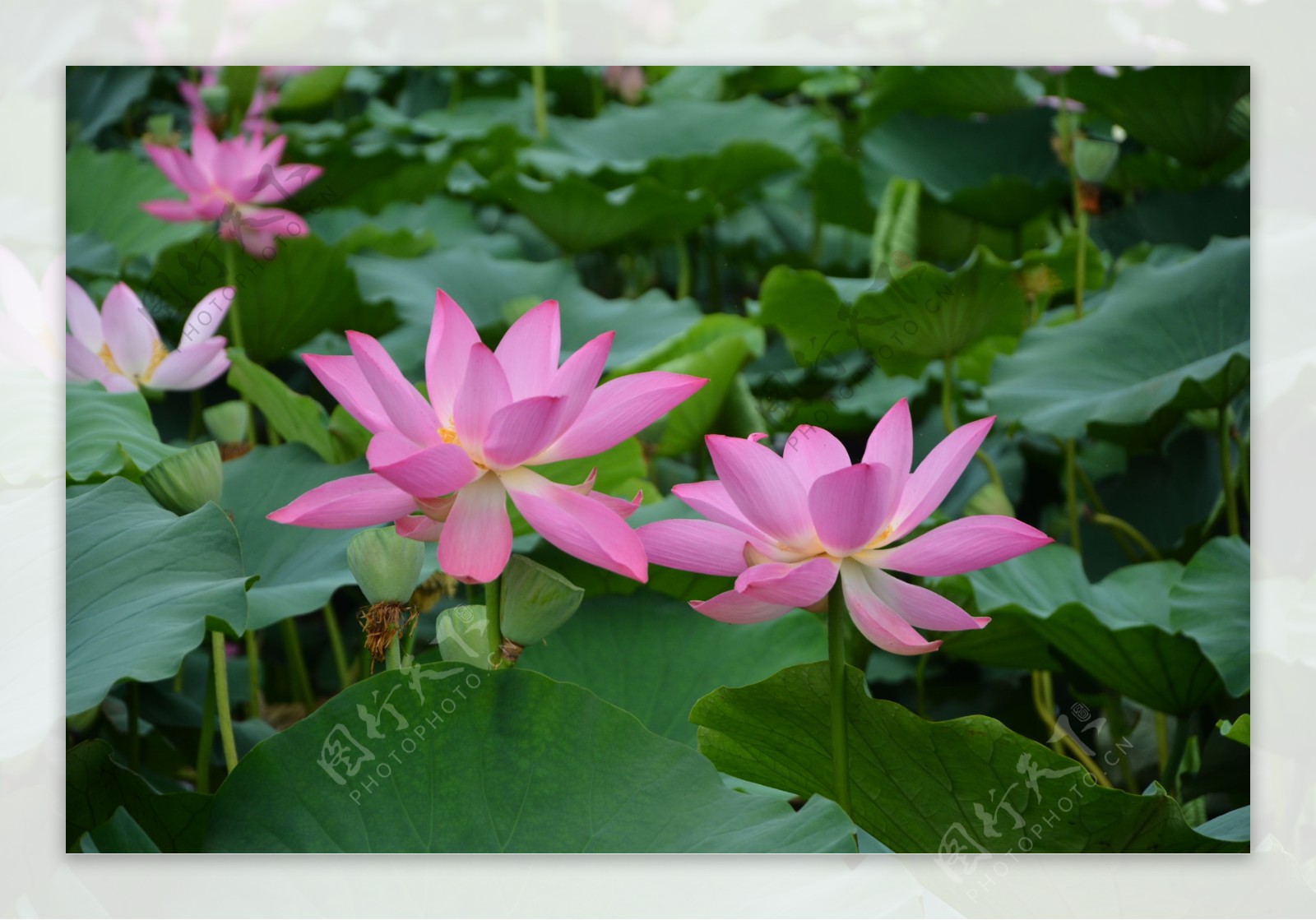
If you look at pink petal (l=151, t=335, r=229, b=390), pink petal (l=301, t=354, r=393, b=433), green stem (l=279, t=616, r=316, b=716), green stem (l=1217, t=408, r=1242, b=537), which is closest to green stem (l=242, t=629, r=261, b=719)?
green stem (l=279, t=616, r=316, b=716)

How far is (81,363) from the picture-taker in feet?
3.46

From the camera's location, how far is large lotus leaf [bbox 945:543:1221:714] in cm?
100

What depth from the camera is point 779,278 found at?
1.33 metres

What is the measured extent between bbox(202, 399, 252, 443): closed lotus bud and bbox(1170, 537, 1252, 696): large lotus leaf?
2.92 feet

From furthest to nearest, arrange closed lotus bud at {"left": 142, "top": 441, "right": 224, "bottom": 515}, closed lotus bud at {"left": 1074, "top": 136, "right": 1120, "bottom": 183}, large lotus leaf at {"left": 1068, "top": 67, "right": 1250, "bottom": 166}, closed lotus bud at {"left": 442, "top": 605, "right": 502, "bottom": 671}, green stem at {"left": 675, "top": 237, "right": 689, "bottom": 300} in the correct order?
green stem at {"left": 675, "top": 237, "right": 689, "bottom": 300} → closed lotus bud at {"left": 1074, "top": 136, "right": 1120, "bottom": 183} → large lotus leaf at {"left": 1068, "top": 67, "right": 1250, "bottom": 166} → closed lotus bud at {"left": 142, "top": 441, "right": 224, "bottom": 515} → closed lotus bud at {"left": 442, "top": 605, "right": 502, "bottom": 671}

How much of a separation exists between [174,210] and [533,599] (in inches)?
33.5

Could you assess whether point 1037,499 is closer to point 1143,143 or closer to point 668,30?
point 1143,143

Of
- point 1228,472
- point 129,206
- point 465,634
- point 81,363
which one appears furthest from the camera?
point 129,206

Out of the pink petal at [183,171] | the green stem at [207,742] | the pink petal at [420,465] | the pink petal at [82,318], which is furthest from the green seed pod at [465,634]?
the pink petal at [183,171]

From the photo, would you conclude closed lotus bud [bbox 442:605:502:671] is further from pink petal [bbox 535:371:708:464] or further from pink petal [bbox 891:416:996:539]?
pink petal [bbox 891:416:996:539]

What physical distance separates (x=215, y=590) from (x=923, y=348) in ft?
2.56

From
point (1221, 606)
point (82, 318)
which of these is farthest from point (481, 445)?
point (1221, 606)

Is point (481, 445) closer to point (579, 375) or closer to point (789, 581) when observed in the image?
point (579, 375)

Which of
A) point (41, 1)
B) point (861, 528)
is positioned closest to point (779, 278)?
point (861, 528)
